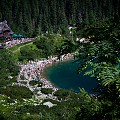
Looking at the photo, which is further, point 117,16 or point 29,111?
point 29,111

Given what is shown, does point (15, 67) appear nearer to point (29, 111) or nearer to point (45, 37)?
point (45, 37)

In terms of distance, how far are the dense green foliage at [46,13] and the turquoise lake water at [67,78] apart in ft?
62.4

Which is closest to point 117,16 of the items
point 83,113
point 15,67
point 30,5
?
point 83,113

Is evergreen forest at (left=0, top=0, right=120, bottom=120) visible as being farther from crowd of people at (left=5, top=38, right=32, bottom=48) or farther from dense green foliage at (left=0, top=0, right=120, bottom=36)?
crowd of people at (left=5, top=38, right=32, bottom=48)

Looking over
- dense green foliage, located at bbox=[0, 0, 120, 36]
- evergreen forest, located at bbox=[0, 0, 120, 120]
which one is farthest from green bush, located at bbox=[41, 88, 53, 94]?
dense green foliage, located at bbox=[0, 0, 120, 36]

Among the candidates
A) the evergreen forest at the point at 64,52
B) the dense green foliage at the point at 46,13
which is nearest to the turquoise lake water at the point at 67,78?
the evergreen forest at the point at 64,52

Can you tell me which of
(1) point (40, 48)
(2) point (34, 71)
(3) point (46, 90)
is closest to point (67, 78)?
(2) point (34, 71)

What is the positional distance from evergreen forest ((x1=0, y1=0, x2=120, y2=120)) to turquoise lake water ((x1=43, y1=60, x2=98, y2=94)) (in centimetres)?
302

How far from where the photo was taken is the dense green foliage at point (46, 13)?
279 feet

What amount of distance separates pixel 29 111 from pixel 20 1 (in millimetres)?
65380

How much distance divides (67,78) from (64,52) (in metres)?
47.4

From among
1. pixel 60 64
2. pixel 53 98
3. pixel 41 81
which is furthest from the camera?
pixel 60 64

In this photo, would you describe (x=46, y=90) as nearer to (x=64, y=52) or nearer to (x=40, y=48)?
(x=40, y=48)

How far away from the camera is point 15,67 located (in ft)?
187
